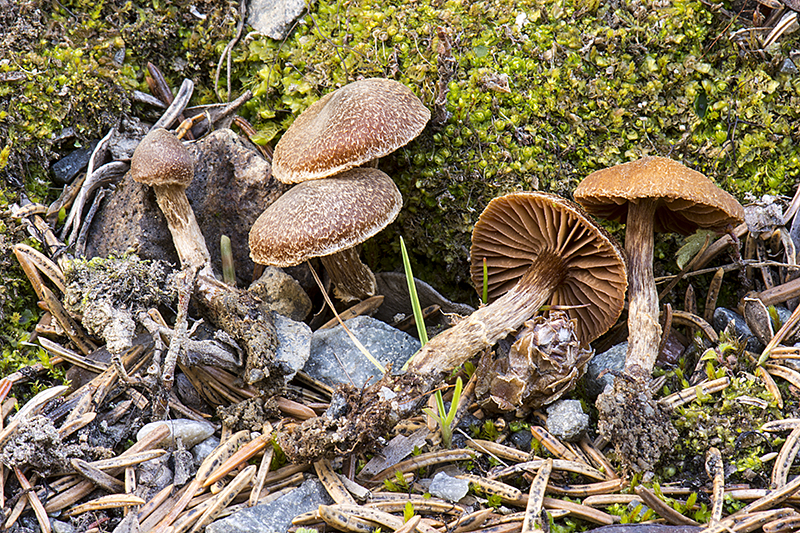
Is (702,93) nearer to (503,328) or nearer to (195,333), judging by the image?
(503,328)

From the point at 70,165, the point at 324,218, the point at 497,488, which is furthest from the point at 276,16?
the point at 497,488

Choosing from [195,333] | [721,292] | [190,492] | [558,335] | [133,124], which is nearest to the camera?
[190,492]

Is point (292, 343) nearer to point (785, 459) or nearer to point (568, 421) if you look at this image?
point (568, 421)

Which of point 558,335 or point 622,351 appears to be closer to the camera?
point 558,335

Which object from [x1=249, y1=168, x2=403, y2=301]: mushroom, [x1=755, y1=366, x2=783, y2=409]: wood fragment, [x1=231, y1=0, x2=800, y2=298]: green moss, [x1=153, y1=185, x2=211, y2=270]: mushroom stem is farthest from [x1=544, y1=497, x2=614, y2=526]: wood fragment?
[x1=153, y1=185, x2=211, y2=270]: mushroom stem

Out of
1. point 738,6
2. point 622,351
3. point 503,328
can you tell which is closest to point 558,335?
point 503,328

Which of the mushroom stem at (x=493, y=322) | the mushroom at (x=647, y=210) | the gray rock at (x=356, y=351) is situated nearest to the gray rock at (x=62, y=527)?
the gray rock at (x=356, y=351)
